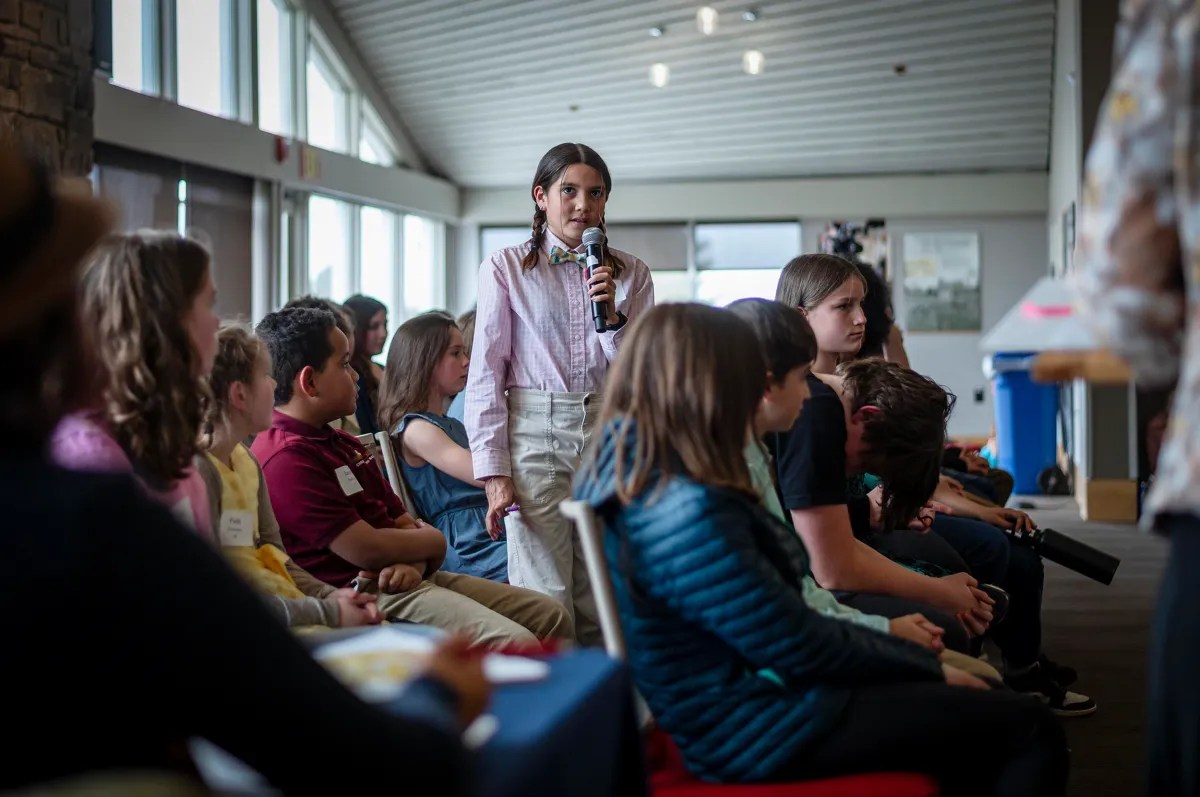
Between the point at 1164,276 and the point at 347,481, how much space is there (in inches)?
67.7

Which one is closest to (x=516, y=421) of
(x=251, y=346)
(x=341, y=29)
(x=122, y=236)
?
(x=251, y=346)

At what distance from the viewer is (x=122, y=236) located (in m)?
1.62

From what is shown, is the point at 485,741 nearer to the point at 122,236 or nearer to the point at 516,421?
the point at 122,236

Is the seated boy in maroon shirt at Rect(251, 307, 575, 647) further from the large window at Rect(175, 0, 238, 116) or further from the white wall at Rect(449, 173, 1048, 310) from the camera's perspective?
the white wall at Rect(449, 173, 1048, 310)

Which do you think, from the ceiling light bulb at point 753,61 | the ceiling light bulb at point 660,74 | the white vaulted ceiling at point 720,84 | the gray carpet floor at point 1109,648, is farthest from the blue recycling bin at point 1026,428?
the ceiling light bulb at point 660,74

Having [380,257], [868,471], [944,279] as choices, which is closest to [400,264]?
[380,257]

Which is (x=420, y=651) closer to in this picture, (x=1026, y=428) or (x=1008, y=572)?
(x=1008, y=572)

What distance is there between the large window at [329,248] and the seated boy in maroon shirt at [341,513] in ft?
23.0

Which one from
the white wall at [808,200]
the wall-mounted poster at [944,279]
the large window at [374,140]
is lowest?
the wall-mounted poster at [944,279]

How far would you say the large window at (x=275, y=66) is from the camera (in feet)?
28.6

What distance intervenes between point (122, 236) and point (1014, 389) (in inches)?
307

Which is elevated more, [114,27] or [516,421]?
[114,27]

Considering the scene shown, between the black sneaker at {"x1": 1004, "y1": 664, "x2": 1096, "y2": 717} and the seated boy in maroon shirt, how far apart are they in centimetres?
131

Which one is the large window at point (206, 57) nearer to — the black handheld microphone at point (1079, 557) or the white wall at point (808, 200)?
the white wall at point (808, 200)
